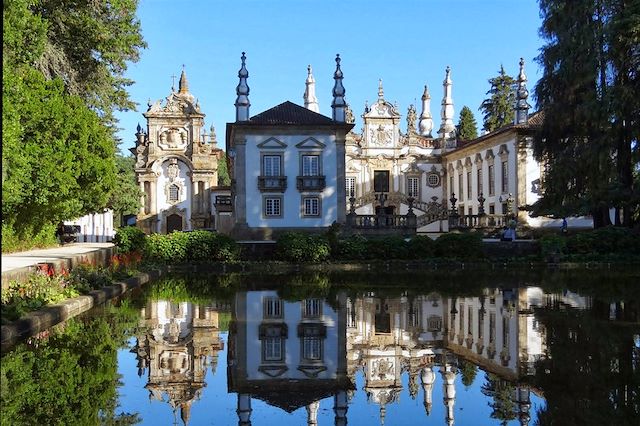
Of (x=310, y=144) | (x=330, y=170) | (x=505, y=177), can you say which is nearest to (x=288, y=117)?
(x=310, y=144)

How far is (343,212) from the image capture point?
1229 inches

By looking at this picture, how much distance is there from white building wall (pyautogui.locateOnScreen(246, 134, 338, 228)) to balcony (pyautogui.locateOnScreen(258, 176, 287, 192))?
0.20 meters

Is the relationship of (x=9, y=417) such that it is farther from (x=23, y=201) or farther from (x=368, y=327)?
(x=23, y=201)

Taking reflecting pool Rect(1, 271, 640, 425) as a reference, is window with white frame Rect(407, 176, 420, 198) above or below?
above

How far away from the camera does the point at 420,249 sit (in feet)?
80.9

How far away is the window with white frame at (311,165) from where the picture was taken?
31.3m

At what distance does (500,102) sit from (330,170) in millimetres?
34699

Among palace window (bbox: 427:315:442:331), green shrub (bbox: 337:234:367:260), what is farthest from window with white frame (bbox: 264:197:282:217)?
palace window (bbox: 427:315:442:331)

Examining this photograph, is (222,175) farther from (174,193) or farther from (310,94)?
(174,193)

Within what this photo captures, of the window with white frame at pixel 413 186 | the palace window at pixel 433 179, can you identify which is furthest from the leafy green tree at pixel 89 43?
the palace window at pixel 433 179

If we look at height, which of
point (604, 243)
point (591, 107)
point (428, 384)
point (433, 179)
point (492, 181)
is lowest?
point (428, 384)

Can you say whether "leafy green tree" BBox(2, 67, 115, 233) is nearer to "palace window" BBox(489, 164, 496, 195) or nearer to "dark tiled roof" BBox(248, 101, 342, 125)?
"dark tiled roof" BBox(248, 101, 342, 125)

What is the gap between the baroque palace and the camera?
3105 cm

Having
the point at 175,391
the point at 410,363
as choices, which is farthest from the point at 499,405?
the point at 175,391
